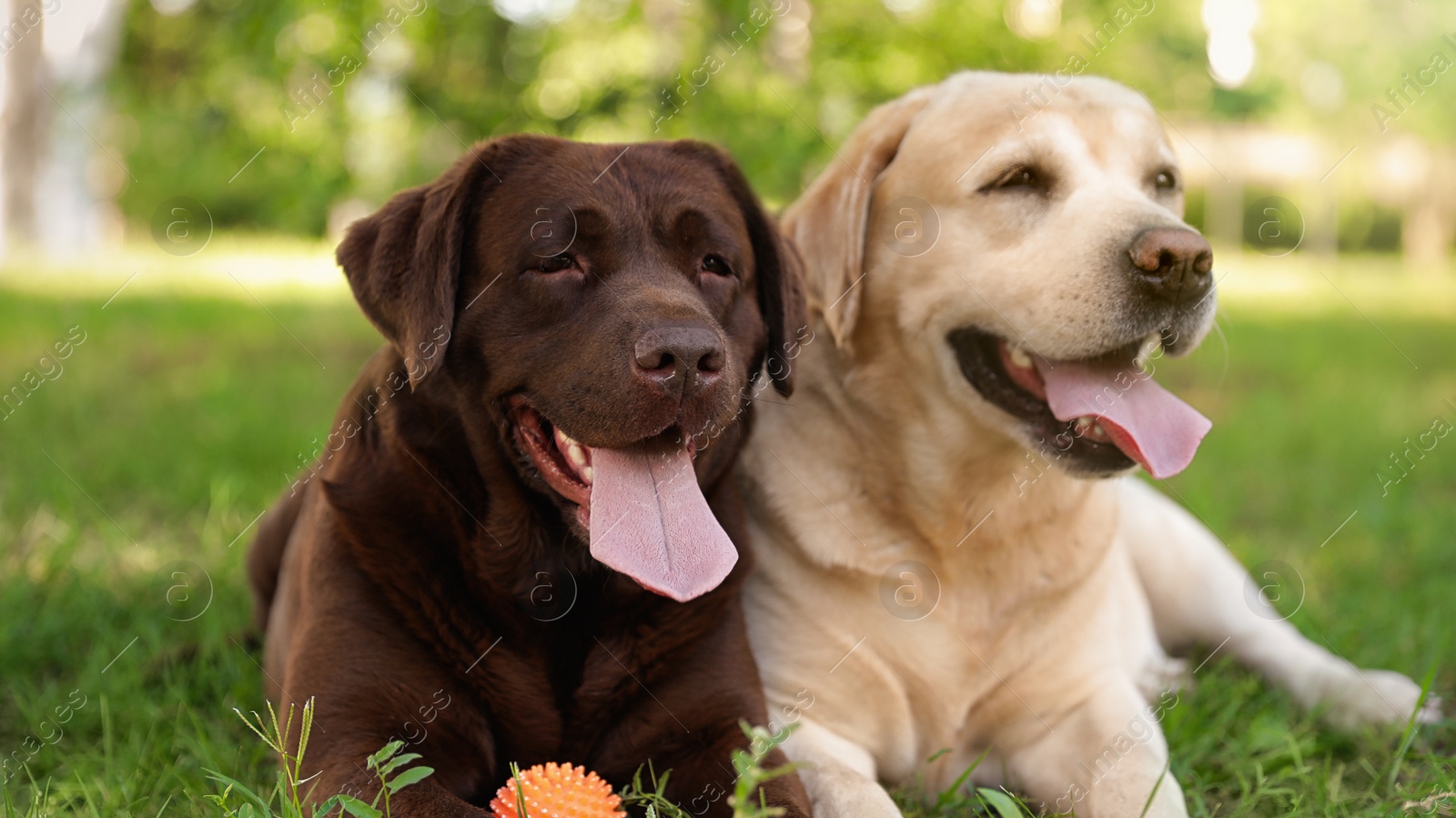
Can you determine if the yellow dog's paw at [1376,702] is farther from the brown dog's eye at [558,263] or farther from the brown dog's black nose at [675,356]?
the brown dog's eye at [558,263]

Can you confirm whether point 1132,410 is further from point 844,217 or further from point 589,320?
point 589,320

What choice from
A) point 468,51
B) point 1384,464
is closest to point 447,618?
point 468,51

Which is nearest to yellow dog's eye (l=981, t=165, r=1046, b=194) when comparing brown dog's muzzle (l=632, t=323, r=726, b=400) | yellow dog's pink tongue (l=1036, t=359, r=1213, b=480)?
yellow dog's pink tongue (l=1036, t=359, r=1213, b=480)

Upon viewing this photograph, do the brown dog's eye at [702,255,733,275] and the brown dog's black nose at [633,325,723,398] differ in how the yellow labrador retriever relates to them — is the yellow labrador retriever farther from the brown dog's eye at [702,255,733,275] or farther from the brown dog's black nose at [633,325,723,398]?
the brown dog's black nose at [633,325,723,398]

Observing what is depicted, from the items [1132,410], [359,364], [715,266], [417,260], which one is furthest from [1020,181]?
[359,364]

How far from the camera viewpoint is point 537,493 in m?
2.53

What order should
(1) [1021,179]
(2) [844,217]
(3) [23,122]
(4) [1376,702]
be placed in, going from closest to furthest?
(1) [1021,179] < (2) [844,217] < (4) [1376,702] < (3) [23,122]

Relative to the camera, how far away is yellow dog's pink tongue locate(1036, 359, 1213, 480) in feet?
8.91

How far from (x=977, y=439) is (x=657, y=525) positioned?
99cm

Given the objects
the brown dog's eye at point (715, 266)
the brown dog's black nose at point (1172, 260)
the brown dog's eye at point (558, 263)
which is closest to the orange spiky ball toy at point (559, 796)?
the brown dog's eye at point (558, 263)

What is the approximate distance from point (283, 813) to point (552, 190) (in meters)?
1.28

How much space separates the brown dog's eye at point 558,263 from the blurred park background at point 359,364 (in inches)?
49.7

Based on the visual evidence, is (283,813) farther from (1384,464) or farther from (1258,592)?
(1384,464)

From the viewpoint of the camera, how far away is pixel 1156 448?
272 cm
